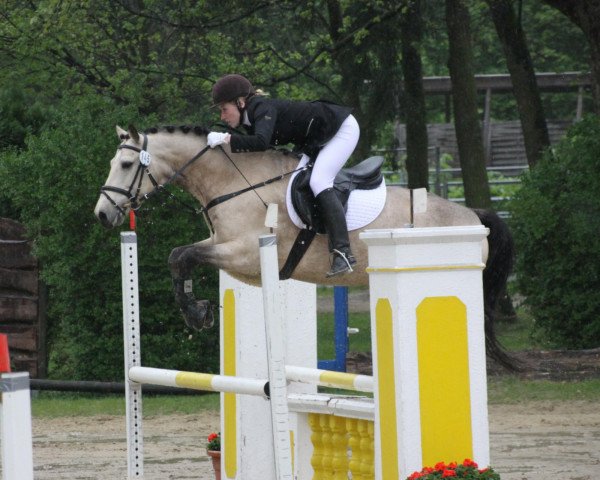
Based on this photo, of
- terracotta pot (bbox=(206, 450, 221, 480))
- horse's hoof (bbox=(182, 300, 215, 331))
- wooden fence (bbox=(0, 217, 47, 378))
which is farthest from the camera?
wooden fence (bbox=(0, 217, 47, 378))

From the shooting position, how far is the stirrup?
653 centimetres

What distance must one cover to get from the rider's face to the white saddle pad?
0.44 m

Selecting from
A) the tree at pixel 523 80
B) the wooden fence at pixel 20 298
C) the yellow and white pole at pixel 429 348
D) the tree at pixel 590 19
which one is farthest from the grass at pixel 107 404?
the yellow and white pole at pixel 429 348

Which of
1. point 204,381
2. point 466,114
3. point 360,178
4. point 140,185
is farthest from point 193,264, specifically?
point 466,114

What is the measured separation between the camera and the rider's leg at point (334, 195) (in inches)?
258

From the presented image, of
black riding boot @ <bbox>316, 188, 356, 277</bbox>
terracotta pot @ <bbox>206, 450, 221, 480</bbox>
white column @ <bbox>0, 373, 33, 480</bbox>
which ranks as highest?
black riding boot @ <bbox>316, 188, 356, 277</bbox>

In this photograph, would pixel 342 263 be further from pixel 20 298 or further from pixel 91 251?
pixel 20 298

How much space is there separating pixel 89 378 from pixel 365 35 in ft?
17.4

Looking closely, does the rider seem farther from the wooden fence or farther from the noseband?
the wooden fence

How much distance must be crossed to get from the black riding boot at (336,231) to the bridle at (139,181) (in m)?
0.75

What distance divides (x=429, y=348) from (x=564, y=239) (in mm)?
8812

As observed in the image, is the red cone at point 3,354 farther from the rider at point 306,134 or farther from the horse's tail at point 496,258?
the horse's tail at point 496,258

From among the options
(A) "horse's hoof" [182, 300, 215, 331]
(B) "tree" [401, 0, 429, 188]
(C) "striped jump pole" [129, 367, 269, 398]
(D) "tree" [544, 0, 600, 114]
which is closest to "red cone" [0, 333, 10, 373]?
(C) "striped jump pole" [129, 367, 269, 398]

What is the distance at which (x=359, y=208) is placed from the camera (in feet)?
22.4
